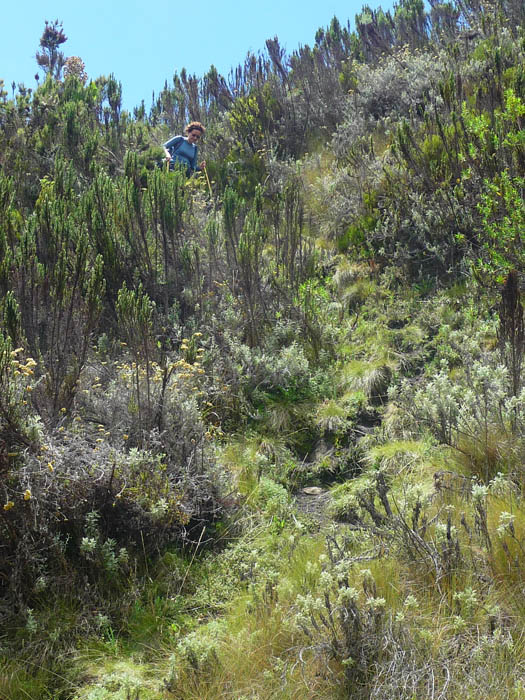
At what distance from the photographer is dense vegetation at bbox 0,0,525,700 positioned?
2.18 m

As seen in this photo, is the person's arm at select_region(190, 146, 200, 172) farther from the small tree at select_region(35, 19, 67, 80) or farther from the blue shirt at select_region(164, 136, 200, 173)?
the small tree at select_region(35, 19, 67, 80)

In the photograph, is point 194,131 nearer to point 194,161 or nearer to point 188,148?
point 188,148

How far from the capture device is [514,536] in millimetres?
2205

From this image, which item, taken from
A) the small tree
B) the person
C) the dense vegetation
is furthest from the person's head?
the small tree

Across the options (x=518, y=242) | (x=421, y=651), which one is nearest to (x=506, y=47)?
(x=518, y=242)

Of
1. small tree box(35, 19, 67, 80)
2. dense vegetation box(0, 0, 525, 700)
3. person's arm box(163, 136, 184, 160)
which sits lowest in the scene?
dense vegetation box(0, 0, 525, 700)

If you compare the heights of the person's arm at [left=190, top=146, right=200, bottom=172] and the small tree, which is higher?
the small tree

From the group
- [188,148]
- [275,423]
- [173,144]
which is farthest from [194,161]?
[275,423]

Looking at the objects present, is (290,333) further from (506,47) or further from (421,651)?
(506,47)

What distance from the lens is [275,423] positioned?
4156 mm

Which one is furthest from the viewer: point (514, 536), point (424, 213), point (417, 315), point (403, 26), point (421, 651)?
point (403, 26)

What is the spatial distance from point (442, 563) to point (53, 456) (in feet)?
6.04

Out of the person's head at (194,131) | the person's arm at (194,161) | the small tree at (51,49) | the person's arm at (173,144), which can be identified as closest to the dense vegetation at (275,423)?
the person's arm at (173,144)

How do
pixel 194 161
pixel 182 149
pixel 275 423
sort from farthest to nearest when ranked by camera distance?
pixel 194 161 < pixel 182 149 < pixel 275 423
